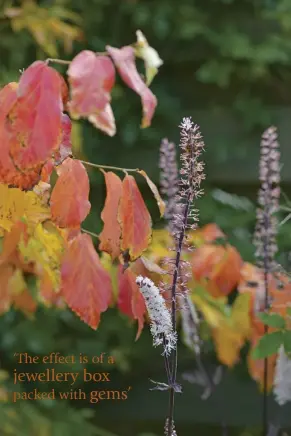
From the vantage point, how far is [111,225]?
72 cm

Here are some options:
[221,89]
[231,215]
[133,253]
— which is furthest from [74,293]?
[221,89]

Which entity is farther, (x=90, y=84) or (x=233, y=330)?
(x=233, y=330)

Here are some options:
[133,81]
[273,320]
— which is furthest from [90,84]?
[273,320]

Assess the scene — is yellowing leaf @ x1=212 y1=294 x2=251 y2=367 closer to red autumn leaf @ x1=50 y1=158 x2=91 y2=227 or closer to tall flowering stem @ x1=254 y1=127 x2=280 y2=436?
tall flowering stem @ x1=254 y1=127 x2=280 y2=436

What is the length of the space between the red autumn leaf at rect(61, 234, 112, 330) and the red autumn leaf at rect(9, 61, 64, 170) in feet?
0.47

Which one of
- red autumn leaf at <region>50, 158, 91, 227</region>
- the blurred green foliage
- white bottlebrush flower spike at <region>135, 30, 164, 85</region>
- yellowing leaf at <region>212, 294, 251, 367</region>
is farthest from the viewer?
the blurred green foliage

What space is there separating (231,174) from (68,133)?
1492 mm

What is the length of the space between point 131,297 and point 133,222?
0.45 ft

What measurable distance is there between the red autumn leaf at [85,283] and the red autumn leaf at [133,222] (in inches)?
2.1

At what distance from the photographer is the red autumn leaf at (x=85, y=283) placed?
74cm

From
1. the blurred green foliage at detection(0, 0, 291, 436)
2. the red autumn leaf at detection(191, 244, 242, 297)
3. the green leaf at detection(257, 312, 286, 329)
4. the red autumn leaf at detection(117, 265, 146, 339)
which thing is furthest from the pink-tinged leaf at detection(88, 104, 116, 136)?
the blurred green foliage at detection(0, 0, 291, 436)

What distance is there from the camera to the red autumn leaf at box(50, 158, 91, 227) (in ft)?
2.28

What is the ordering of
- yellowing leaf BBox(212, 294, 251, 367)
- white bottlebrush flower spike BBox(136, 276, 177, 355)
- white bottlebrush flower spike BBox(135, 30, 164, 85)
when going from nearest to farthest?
white bottlebrush flower spike BBox(136, 276, 177, 355) < white bottlebrush flower spike BBox(135, 30, 164, 85) < yellowing leaf BBox(212, 294, 251, 367)

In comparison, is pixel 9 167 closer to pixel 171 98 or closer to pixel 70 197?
pixel 70 197
